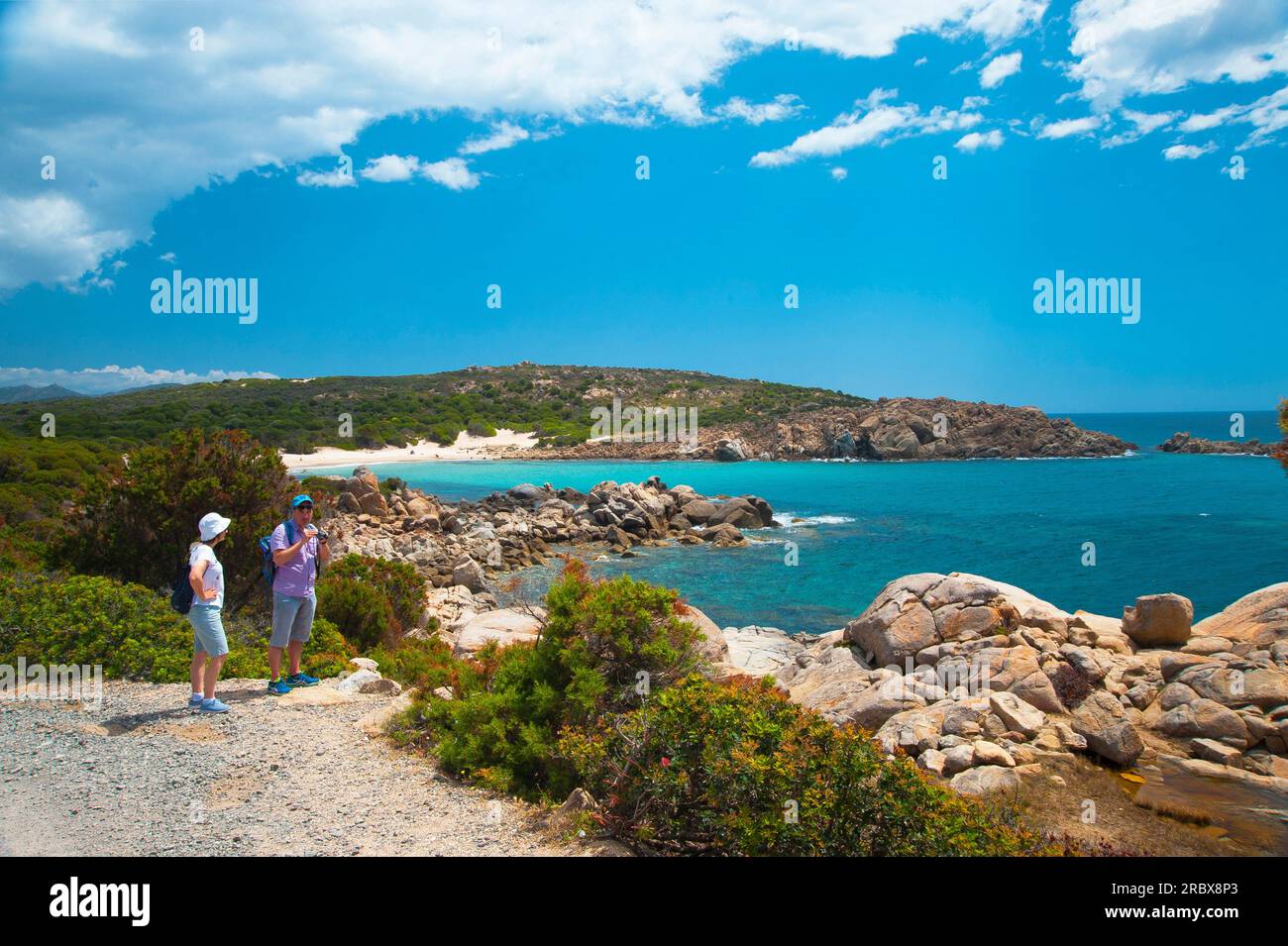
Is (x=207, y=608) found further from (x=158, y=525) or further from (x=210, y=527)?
(x=158, y=525)

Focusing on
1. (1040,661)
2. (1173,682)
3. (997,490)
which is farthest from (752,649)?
(997,490)

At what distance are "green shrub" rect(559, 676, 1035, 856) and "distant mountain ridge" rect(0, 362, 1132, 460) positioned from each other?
199 ft

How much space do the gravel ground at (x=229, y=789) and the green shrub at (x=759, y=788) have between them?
57 centimetres

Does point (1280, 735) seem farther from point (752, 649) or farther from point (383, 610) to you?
point (383, 610)

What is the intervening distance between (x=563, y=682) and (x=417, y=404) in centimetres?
8246

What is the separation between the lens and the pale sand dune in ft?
187

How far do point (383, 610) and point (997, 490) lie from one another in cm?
4863

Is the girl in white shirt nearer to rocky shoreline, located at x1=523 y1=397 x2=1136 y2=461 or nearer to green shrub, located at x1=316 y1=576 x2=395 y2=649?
green shrub, located at x1=316 y1=576 x2=395 y2=649

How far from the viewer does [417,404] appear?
278ft

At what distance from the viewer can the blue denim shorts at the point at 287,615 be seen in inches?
316

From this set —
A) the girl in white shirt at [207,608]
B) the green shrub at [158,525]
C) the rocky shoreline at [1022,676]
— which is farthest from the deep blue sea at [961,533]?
the girl in white shirt at [207,608]

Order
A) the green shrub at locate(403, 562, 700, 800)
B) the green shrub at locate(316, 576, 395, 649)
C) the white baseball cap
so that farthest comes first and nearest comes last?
the green shrub at locate(316, 576, 395, 649)
the white baseball cap
the green shrub at locate(403, 562, 700, 800)

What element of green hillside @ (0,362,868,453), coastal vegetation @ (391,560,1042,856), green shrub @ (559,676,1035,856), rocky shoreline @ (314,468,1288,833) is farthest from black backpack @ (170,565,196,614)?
green hillside @ (0,362,868,453)
